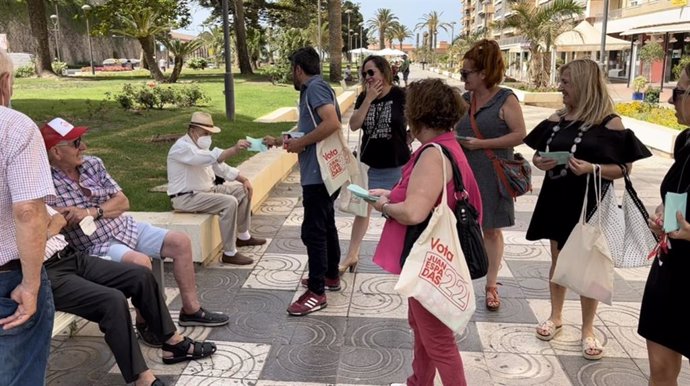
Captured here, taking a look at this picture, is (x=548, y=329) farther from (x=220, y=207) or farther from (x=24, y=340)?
(x=24, y=340)

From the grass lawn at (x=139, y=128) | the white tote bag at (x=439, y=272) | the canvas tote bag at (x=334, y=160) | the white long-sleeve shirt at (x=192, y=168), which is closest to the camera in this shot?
the white tote bag at (x=439, y=272)

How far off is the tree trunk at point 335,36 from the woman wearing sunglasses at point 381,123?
78.9 ft

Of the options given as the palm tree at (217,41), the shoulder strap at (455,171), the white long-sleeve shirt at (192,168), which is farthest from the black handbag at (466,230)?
the palm tree at (217,41)

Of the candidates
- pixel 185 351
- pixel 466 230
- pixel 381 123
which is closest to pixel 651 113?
pixel 381 123

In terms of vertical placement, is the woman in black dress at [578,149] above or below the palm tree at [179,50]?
below

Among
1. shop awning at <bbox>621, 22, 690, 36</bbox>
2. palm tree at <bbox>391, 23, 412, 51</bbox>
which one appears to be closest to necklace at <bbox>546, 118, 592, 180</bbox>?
shop awning at <bbox>621, 22, 690, 36</bbox>

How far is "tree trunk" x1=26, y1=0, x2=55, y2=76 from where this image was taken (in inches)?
1132

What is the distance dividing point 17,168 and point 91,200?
5.13ft

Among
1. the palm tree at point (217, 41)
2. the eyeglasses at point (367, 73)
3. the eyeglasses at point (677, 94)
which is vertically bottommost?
the eyeglasses at point (677, 94)

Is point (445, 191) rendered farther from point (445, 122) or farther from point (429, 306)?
point (429, 306)

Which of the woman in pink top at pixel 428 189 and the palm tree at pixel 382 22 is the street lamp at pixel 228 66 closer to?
the woman in pink top at pixel 428 189

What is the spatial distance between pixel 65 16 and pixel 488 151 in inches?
2682

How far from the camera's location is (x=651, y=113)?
532 inches

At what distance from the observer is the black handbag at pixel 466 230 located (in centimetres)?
251
